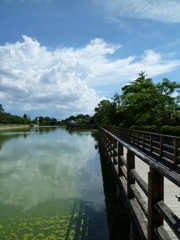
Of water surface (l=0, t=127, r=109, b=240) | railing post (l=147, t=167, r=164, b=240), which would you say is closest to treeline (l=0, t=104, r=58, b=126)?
A: water surface (l=0, t=127, r=109, b=240)

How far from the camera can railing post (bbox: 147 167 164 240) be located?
2.19 metres

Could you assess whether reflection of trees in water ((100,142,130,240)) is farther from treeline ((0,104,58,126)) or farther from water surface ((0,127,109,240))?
treeline ((0,104,58,126))

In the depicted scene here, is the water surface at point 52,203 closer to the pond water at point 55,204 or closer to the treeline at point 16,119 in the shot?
the pond water at point 55,204

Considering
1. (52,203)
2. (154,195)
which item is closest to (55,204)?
(52,203)

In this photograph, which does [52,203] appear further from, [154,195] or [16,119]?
[16,119]

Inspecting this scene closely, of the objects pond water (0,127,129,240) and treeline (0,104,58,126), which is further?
treeline (0,104,58,126)

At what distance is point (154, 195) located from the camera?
2.22 metres

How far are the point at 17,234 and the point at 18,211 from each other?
1360 mm

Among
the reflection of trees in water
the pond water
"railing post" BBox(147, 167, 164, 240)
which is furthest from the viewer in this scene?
the pond water

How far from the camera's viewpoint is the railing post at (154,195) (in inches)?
86.4

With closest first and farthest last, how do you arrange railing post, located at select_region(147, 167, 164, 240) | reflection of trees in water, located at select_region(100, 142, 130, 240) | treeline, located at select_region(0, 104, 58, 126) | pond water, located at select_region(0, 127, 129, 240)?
1. railing post, located at select_region(147, 167, 164, 240)
2. reflection of trees in water, located at select_region(100, 142, 130, 240)
3. pond water, located at select_region(0, 127, 129, 240)
4. treeline, located at select_region(0, 104, 58, 126)

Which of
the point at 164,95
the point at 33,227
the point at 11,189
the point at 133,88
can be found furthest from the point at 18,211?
the point at 133,88

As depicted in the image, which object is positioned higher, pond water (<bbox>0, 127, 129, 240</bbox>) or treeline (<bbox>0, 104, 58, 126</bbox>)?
treeline (<bbox>0, 104, 58, 126</bbox>)

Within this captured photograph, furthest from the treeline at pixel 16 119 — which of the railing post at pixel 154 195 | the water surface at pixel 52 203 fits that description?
the railing post at pixel 154 195
